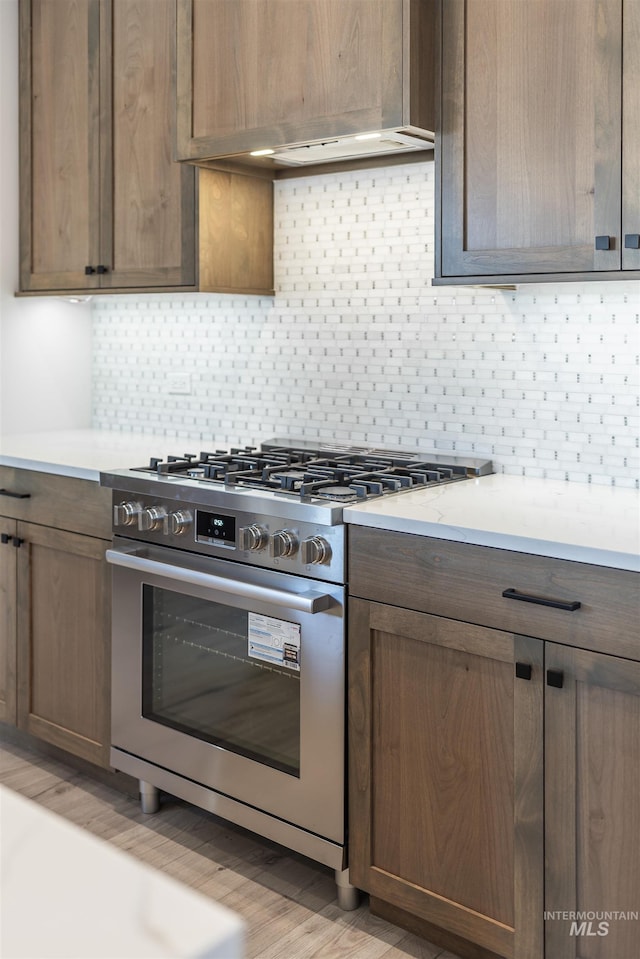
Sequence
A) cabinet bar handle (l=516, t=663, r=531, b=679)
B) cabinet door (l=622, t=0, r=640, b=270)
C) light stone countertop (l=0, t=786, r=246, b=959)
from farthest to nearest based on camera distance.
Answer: cabinet door (l=622, t=0, r=640, b=270), cabinet bar handle (l=516, t=663, r=531, b=679), light stone countertop (l=0, t=786, r=246, b=959)

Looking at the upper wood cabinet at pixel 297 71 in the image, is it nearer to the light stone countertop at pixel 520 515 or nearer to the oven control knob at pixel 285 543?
the light stone countertop at pixel 520 515

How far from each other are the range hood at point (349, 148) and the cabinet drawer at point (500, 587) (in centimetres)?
101

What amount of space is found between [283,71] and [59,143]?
116 centimetres

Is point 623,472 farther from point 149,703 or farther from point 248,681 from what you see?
point 149,703

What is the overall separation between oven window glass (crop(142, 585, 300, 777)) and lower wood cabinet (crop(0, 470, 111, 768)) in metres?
0.23

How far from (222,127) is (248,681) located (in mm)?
1522

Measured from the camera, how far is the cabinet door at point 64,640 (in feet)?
9.04

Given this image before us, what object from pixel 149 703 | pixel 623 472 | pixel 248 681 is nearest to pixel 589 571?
pixel 623 472

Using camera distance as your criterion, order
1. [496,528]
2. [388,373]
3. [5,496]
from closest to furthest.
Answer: [496,528]
[388,373]
[5,496]

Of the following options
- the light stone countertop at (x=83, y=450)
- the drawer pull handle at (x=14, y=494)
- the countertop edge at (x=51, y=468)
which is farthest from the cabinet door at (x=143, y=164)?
the drawer pull handle at (x=14, y=494)

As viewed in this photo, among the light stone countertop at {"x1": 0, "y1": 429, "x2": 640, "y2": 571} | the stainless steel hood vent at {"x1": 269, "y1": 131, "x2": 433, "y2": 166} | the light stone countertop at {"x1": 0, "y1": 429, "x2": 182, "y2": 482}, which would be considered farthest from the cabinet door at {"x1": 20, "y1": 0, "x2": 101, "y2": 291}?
the light stone countertop at {"x1": 0, "y1": 429, "x2": 640, "y2": 571}

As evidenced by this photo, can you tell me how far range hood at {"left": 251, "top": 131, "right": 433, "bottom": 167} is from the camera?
2.35 metres

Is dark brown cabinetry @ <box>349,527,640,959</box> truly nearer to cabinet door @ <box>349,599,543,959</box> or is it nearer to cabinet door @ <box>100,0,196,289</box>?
cabinet door @ <box>349,599,543,959</box>

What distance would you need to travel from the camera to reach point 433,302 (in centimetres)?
269
